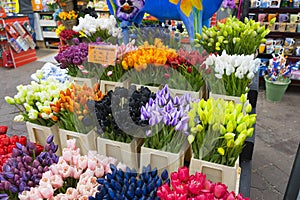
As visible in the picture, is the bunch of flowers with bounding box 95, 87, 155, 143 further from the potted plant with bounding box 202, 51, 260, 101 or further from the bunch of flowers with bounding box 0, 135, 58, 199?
the potted plant with bounding box 202, 51, 260, 101

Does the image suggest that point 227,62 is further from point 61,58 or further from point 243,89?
point 61,58

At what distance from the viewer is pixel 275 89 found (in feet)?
12.0

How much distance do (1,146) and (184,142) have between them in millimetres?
767

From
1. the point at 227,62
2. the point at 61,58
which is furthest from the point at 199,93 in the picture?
the point at 61,58

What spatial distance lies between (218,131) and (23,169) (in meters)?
0.68

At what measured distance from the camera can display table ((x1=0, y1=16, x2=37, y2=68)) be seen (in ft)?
17.0

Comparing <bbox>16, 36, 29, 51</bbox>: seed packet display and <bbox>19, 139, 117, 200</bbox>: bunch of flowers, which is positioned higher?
<bbox>19, 139, 117, 200</bbox>: bunch of flowers

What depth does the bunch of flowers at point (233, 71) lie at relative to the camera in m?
1.27

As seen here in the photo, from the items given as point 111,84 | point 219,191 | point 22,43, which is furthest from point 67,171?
point 22,43

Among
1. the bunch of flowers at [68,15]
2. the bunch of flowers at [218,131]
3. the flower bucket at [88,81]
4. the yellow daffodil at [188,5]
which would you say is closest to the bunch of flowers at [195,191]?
the bunch of flowers at [218,131]

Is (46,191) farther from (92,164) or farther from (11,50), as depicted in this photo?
(11,50)

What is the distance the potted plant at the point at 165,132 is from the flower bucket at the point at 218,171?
7cm

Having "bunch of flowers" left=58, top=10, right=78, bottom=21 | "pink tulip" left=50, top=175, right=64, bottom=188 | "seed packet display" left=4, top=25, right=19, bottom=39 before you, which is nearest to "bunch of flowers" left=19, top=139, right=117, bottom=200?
"pink tulip" left=50, top=175, right=64, bottom=188

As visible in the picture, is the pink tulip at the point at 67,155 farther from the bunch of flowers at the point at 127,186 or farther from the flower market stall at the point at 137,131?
the bunch of flowers at the point at 127,186
